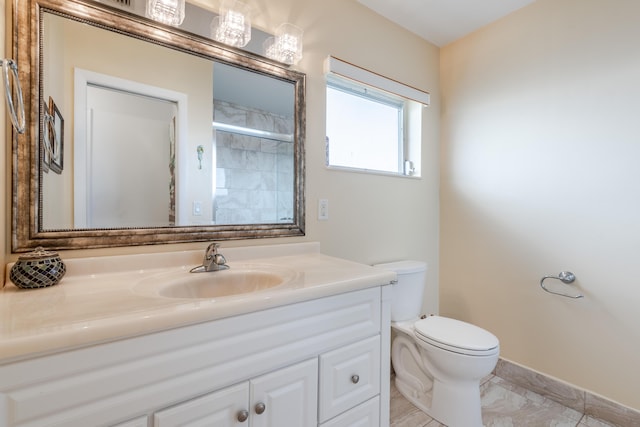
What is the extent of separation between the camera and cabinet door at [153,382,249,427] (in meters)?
0.67

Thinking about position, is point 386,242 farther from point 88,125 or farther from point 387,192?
point 88,125

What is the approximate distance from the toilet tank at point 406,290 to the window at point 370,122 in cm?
66

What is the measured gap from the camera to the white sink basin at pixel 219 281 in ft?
3.21

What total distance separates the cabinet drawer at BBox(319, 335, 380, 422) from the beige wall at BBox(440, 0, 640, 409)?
1320mm

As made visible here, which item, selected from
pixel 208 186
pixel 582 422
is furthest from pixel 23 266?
pixel 582 422

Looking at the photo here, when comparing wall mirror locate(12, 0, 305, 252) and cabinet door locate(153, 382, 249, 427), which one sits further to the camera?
wall mirror locate(12, 0, 305, 252)

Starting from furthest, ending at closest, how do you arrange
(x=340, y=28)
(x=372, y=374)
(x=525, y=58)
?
(x=525, y=58), (x=340, y=28), (x=372, y=374)

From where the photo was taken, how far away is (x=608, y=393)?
148 centimetres

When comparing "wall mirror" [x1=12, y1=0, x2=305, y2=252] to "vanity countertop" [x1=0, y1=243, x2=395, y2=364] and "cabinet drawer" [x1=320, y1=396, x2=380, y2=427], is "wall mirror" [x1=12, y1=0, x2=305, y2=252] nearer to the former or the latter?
"vanity countertop" [x1=0, y1=243, x2=395, y2=364]

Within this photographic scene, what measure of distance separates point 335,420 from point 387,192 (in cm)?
136

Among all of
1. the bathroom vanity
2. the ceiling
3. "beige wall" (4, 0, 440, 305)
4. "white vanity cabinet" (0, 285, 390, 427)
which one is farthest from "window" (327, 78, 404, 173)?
"white vanity cabinet" (0, 285, 390, 427)

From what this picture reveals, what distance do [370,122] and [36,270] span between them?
1915mm

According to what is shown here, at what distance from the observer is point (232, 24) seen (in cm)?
127

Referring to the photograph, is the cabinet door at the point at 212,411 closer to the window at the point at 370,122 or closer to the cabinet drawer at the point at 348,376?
the cabinet drawer at the point at 348,376
